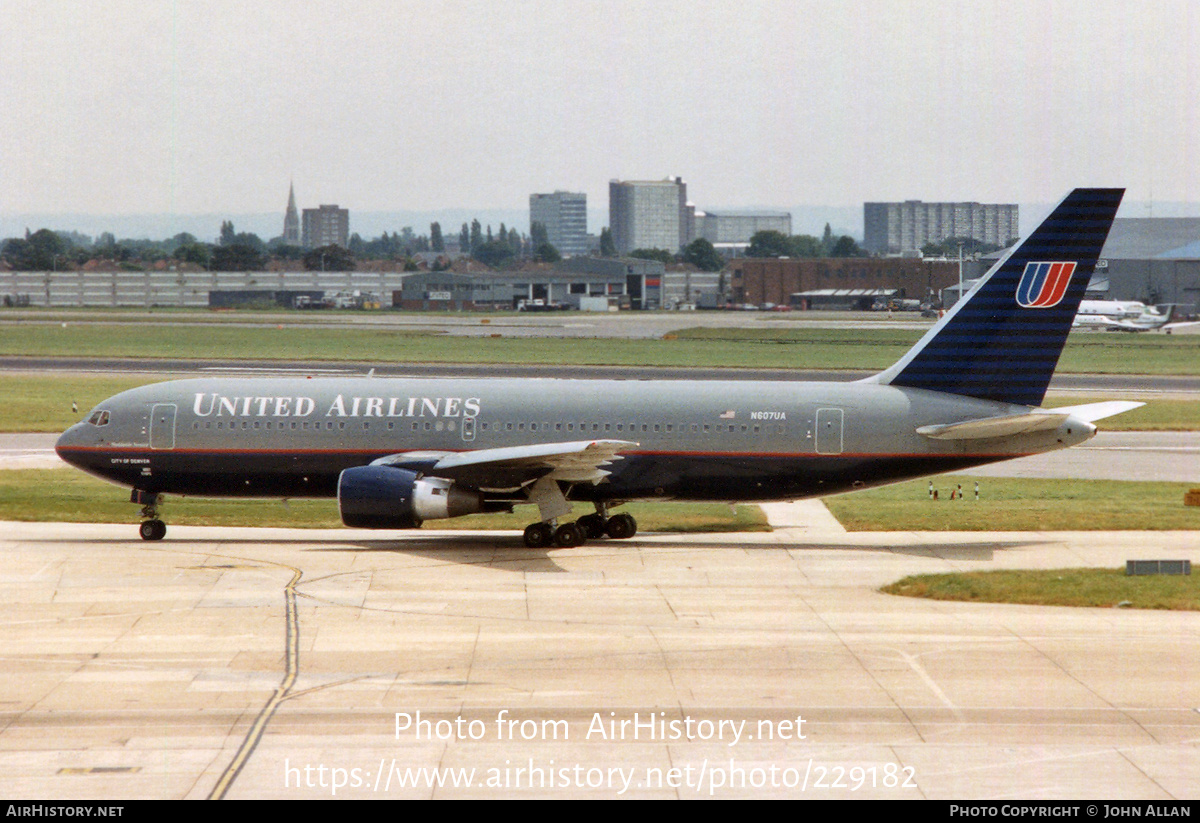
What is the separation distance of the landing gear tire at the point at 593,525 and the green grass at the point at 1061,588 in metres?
9.06

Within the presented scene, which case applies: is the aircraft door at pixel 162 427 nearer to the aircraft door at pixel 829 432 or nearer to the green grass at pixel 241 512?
the green grass at pixel 241 512

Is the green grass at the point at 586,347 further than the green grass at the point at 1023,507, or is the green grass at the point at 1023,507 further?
the green grass at the point at 586,347

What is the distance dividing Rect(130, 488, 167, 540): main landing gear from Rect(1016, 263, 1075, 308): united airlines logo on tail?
23.0 m

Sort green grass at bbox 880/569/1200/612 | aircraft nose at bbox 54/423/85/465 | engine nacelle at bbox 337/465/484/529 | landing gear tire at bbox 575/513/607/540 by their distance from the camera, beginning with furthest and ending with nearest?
1. landing gear tire at bbox 575/513/607/540
2. aircraft nose at bbox 54/423/85/465
3. engine nacelle at bbox 337/465/484/529
4. green grass at bbox 880/569/1200/612

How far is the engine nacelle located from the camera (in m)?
31.7

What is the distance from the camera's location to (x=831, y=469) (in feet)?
111

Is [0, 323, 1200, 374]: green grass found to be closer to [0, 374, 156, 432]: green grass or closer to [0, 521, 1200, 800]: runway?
[0, 374, 156, 432]: green grass

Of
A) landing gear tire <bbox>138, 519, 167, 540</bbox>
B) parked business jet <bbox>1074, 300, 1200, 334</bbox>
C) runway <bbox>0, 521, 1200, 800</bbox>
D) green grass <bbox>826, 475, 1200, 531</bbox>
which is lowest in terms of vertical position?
green grass <bbox>826, 475, 1200, 531</bbox>

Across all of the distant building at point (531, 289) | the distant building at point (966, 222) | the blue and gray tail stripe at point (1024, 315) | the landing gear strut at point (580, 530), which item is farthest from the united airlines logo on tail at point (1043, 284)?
the distant building at point (531, 289)

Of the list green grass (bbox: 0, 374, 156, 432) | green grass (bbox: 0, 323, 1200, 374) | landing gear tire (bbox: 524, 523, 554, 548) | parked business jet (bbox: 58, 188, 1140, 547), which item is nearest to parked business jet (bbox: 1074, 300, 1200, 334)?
green grass (bbox: 0, 323, 1200, 374)

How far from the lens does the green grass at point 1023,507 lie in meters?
37.2

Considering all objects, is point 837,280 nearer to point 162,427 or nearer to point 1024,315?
point 1024,315

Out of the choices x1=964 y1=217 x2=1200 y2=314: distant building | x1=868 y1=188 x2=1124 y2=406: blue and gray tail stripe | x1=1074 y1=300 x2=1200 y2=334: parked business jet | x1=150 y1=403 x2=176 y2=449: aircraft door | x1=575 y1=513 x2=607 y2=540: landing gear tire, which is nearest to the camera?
x1=868 y1=188 x2=1124 y2=406: blue and gray tail stripe

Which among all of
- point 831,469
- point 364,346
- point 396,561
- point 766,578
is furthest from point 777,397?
point 364,346
